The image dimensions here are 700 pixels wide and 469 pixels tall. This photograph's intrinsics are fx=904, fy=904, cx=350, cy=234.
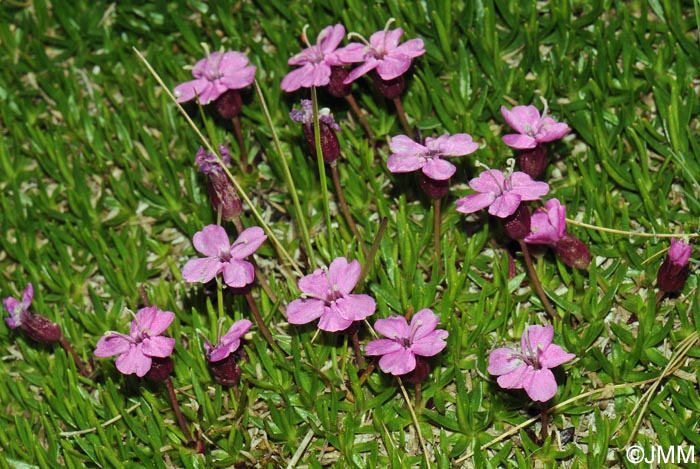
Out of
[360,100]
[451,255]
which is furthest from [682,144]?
[360,100]

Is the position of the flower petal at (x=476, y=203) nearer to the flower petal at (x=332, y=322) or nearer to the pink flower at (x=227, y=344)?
the flower petal at (x=332, y=322)

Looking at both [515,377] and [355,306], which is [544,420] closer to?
[515,377]

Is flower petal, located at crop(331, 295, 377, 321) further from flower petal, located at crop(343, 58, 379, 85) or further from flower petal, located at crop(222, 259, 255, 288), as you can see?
flower petal, located at crop(343, 58, 379, 85)

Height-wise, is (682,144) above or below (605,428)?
above

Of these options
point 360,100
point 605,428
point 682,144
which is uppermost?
point 360,100

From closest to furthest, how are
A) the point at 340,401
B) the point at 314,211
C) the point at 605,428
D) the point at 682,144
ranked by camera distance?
the point at 605,428, the point at 340,401, the point at 682,144, the point at 314,211

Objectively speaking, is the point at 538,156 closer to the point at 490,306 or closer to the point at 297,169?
the point at 490,306

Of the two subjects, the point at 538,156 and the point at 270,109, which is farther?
the point at 270,109

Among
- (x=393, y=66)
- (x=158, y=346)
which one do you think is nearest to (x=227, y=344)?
(x=158, y=346)
